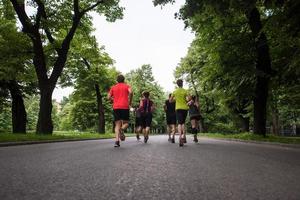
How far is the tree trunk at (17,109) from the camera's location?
97.6 feet

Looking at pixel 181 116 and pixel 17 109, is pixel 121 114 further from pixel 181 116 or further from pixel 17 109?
pixel 17 109

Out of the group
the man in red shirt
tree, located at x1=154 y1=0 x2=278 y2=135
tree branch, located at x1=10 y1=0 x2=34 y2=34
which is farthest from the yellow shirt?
tree branch, located at x1=10 y1=0 x2=34 y2=34

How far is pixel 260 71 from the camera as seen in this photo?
61.9 ft

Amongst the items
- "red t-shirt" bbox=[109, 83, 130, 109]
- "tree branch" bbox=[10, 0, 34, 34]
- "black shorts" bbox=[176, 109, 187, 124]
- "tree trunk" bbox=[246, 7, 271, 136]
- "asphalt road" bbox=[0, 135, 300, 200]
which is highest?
"tree branch" bbox=[10, 0, 34, 34]

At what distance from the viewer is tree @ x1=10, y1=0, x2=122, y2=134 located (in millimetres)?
20922

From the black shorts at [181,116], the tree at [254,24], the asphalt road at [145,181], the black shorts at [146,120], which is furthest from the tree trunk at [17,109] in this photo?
the asphalt road at [145,181]

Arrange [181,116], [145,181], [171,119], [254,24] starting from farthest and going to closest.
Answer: [254,24] → [171,119] → [181,116] → [145,181]

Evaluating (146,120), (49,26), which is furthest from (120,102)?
(49,26)

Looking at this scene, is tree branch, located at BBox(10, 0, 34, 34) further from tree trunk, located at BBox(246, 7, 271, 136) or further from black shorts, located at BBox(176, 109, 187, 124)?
tree trunk, located at BBox(246, 7, 271, 136)

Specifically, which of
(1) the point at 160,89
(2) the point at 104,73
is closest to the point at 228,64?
(2) the point at 104,73

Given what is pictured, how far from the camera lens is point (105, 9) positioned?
79.3 ft

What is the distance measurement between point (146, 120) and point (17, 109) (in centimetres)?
1623

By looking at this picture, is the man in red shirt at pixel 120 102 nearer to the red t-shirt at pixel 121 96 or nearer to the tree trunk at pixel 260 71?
the red t-shirt at pixel 121 96

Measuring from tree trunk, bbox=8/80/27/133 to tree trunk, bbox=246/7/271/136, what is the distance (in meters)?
17.0
